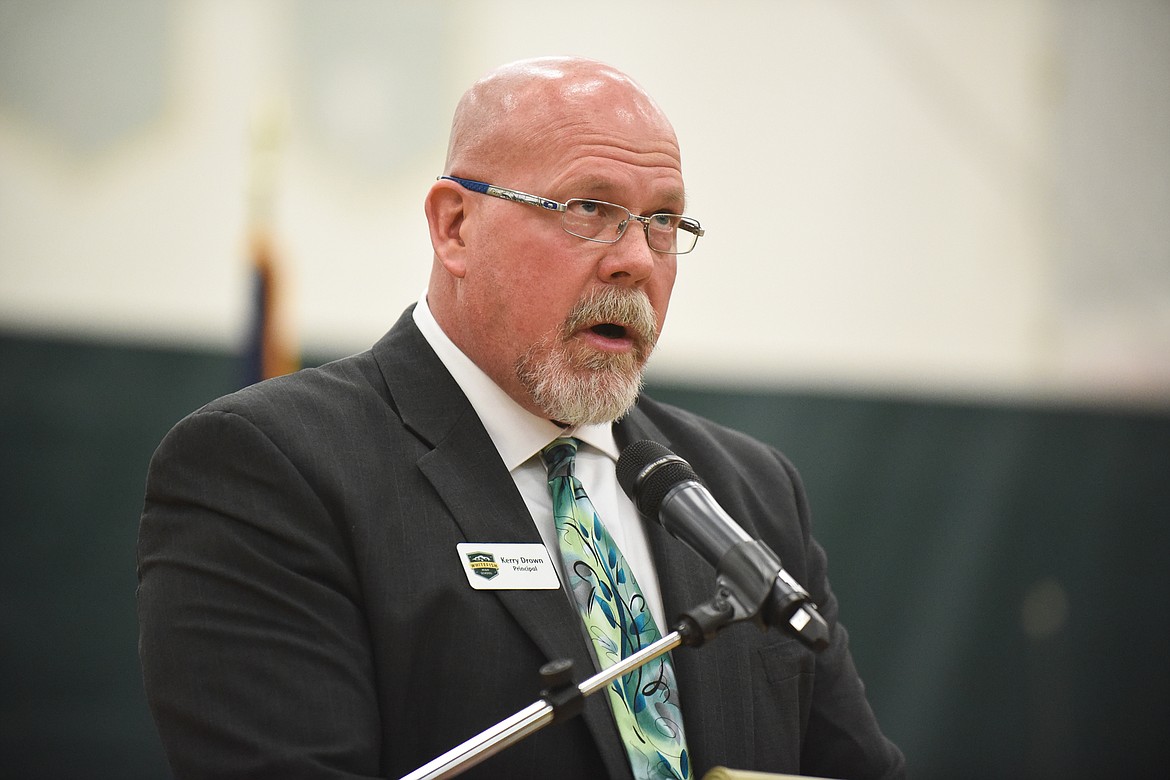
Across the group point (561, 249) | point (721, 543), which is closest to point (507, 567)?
point (721, 543)

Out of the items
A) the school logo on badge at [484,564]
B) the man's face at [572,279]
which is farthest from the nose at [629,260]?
the school logo on badge at [484,564]

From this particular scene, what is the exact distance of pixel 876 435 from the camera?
18.9 feet

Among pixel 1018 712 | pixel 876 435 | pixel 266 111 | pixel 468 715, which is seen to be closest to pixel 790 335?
pixel 876 435

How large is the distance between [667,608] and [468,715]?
0.41 metres

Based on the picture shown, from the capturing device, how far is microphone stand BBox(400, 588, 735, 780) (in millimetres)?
1169

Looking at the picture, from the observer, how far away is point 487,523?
1687 millimetres

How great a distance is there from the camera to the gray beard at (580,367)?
185 cm

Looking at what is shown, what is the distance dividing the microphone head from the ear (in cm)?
59

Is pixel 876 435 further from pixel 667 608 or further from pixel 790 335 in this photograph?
pixel 667 608

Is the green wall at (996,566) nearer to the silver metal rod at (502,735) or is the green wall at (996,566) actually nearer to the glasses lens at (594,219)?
the glasses lens at (594,219)

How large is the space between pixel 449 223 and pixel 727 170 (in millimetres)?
4161

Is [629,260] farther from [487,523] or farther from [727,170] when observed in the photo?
[727,170]

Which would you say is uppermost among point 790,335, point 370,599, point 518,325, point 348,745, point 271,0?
point 271,0

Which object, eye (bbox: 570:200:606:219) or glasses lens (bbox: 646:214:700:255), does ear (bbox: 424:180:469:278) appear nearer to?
eye (bbox: 570:200:606:219)
